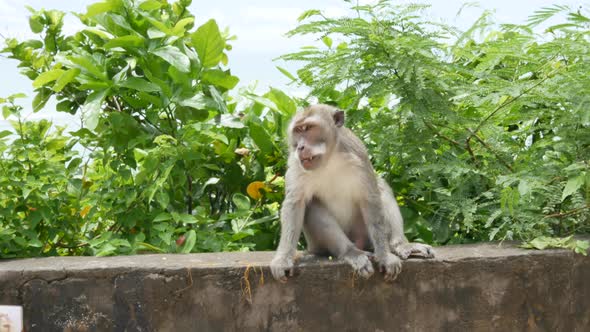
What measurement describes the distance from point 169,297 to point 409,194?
9.87 ft

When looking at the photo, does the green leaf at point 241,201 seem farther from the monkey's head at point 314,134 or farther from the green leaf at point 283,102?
the monkey's head at point 314,134

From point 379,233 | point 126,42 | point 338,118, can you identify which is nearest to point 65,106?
point 126,42

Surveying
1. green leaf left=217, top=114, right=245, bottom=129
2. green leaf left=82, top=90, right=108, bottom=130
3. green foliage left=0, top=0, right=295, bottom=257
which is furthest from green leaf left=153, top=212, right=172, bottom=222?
green leaf left=217, top=114, right=245, bottom=129

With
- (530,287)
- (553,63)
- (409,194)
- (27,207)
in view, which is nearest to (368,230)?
(530,287)

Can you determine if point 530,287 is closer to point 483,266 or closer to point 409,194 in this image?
point 483,266

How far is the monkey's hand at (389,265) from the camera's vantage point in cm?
499

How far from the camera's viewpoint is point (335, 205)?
17.7 feet

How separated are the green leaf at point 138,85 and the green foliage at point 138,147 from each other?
0.5 inches

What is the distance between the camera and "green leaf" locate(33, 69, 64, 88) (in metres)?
6.54

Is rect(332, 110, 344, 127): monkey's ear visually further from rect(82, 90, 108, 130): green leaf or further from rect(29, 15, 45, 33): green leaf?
rect(29, 15, 45, 33): green leaf

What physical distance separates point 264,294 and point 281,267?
0.28 metres

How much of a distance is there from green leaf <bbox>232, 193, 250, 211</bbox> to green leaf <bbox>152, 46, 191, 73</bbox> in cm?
135

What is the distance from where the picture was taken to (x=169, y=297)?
197 inches

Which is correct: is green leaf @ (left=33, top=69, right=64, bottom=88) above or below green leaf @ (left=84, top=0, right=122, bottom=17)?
below
